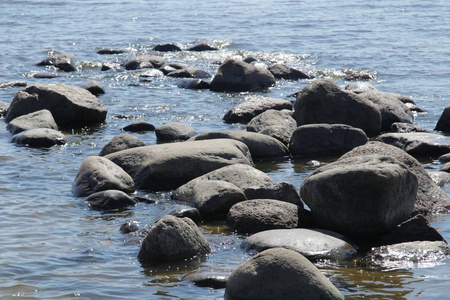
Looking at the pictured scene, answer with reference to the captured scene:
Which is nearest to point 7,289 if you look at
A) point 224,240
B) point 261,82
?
point 224,240

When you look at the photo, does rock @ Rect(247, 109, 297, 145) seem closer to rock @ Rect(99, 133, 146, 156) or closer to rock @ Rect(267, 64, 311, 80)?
rock @ Rect(99, 133, 146, 156)

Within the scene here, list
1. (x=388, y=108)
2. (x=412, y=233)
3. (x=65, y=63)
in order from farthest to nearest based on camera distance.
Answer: (x=65, y=63)
(x=388, y=108)
(x=412, y=233)

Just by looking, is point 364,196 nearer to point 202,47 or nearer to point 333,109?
point 333,109

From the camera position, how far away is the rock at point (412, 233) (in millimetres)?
7934

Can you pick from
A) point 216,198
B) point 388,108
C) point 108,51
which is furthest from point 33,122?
point 108,51

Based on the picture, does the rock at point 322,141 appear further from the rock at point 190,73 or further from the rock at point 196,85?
the rock at point 190,73

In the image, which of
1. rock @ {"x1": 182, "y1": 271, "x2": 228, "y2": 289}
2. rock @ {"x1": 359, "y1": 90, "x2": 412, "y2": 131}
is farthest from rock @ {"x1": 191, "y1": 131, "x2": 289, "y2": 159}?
rock @ {"x1": 182, "y1": 271, "x2": 228, "y2": 289}

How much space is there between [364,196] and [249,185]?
5.77 feet

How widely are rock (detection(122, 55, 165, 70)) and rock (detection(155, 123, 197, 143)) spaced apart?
7.58m

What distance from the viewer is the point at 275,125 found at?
12750 mm

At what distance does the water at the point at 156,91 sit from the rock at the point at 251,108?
370 mm

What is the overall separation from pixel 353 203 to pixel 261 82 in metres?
9.70

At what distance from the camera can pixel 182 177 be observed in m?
10.3

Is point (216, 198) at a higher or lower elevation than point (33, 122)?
higher
